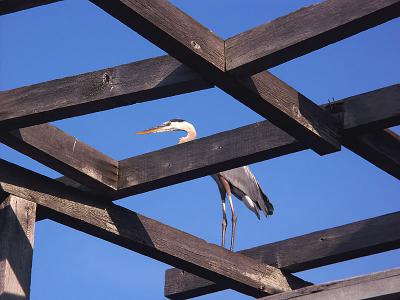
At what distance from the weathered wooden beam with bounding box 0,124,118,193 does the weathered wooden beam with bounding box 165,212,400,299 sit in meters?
1.23

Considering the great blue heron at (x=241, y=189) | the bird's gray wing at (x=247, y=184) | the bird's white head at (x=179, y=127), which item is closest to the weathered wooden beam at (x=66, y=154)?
the great blue heron at (x=241, y=189)

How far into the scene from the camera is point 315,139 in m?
4.74

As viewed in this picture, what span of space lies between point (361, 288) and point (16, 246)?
199cm

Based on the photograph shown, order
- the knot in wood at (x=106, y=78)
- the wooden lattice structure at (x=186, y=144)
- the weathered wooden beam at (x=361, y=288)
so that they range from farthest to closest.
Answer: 1. the knot in wood at (x=106, y=78)
2. the wooden lattice structure at (x=186, y=144)
3. the weathered wooden beam at (x=361, y=288)

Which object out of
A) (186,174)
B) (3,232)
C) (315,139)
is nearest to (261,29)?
(315,139)

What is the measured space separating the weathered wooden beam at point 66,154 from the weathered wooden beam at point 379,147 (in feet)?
3.97

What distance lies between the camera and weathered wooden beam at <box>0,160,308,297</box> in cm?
500

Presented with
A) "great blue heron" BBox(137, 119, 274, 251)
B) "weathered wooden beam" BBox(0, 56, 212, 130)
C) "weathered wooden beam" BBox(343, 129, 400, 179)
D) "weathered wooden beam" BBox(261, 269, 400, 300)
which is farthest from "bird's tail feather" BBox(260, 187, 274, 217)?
"weathered wooden beam" BBox(261, 269, 400, 300)

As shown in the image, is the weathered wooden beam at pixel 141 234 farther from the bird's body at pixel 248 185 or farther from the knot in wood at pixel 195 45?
the bird's body at pixel 248 185

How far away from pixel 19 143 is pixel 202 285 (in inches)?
71.2

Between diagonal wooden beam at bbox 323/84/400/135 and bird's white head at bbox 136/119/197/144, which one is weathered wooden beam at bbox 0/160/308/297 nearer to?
diagonal wooden beam at bbox 323/84/400/135

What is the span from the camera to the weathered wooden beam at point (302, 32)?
399 cm

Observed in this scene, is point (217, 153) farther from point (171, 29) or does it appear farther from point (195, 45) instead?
point (171, 29)

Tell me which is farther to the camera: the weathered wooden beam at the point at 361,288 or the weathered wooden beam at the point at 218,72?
the weathered wooden beam at the point at 218,72
